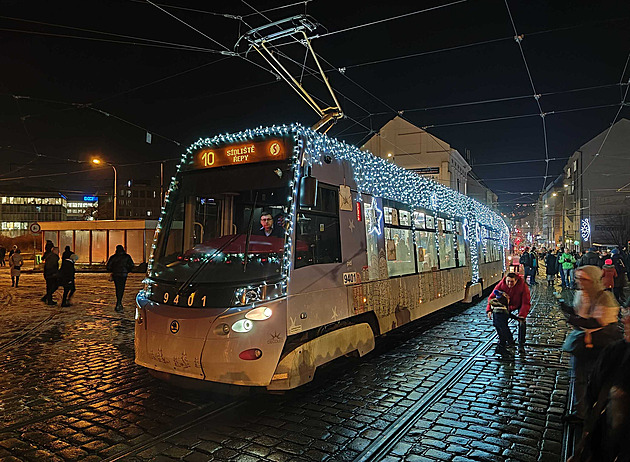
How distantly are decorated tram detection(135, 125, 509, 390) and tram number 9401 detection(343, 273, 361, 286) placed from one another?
0.05ft

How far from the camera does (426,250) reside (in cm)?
1023

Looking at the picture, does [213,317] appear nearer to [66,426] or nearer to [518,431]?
[66,426]

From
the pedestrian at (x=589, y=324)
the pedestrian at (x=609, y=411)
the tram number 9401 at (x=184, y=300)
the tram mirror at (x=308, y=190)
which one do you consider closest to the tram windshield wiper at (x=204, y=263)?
the tram number 9401 at (x=184, y=300)

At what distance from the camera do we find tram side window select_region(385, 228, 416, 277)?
27.0ft

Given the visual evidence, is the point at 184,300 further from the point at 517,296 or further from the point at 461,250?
the point at 461,250

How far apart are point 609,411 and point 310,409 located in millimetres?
3463

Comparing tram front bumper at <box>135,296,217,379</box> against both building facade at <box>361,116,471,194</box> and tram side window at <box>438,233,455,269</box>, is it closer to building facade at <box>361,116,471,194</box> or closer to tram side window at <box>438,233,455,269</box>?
tram side window at <box>438,233,455,269</box>

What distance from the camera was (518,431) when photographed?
490 centimetres

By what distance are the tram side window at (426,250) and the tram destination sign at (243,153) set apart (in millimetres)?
4721

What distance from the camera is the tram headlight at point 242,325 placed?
516 cm

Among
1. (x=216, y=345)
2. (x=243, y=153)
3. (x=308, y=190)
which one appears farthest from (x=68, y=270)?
(x=308, y=190)

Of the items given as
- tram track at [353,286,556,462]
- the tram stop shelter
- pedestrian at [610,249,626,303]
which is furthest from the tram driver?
the tram stop shelter

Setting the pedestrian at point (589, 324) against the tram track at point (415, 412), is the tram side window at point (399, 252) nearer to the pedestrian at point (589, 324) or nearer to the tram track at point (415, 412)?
the tram track at point (415, 412)

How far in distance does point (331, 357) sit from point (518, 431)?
7.76 ft
